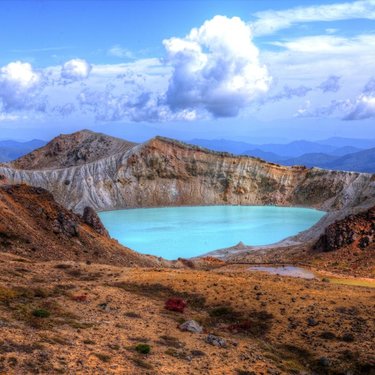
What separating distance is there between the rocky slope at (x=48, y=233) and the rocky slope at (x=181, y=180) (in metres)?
63.5

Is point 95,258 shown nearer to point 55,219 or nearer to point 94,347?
point 55,219

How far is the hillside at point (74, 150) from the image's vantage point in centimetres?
13412

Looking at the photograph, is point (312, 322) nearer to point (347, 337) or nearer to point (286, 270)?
point (347, 337)

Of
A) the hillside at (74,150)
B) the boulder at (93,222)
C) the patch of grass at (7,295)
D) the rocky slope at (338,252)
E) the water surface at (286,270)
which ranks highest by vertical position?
the hillside at (74,150)

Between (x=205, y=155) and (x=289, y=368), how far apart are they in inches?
4250

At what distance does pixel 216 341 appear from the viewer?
1777 cm

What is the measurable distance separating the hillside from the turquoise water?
107 ft

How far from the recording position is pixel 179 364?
1558cm

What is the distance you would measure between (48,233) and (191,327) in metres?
22.6

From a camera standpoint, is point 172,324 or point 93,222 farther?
point 93,222

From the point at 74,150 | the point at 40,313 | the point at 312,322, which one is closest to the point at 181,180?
the point at 74,150

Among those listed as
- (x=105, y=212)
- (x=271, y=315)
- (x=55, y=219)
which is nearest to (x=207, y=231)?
(x=105, y=212)

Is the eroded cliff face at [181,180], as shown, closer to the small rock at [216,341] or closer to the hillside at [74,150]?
the hillside at [74,150]

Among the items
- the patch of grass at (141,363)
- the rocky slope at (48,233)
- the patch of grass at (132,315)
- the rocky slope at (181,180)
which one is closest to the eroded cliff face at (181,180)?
the rocky slope at (181,180)
